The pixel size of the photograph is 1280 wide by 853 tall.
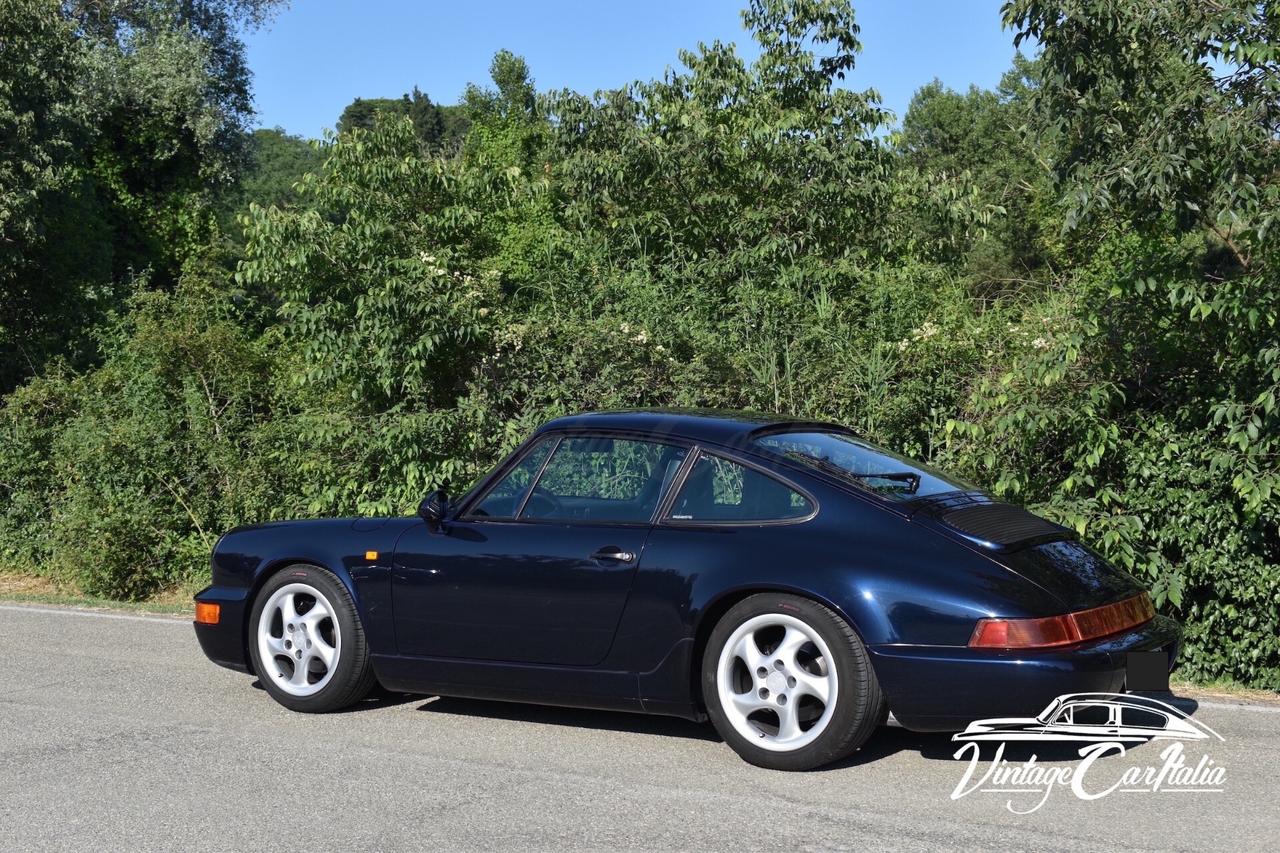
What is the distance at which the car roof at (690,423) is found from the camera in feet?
19.3

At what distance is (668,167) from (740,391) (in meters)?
4.30

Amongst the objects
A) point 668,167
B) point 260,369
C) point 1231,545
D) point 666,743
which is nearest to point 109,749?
point 666,743

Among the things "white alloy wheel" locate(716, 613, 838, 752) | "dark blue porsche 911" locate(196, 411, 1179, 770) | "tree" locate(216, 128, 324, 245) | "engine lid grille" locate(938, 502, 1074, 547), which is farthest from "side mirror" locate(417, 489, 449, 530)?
"tree" locate(216, 128, 324, 245)

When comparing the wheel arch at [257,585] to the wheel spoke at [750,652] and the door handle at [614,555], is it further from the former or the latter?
the wheel spoke at [750,652]

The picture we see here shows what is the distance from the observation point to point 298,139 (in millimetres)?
101688

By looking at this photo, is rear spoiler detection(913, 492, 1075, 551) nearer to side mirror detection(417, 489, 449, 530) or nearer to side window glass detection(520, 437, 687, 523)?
side window glass detection(520, 437, 687, 523)

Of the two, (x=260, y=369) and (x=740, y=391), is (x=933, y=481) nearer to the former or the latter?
(x=740, y=391)

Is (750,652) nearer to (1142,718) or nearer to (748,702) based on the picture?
(748,702)

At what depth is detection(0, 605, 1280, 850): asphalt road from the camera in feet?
14.7

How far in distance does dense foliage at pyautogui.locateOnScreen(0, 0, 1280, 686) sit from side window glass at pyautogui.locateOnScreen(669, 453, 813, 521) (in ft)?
9.71

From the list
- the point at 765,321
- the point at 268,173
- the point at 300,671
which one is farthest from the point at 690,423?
the point at 268,173

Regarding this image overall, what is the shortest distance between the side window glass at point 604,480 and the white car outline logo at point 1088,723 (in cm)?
165

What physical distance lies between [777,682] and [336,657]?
7.56ft

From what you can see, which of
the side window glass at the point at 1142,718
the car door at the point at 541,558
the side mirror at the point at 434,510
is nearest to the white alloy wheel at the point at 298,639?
the car door at the point at 541,558
